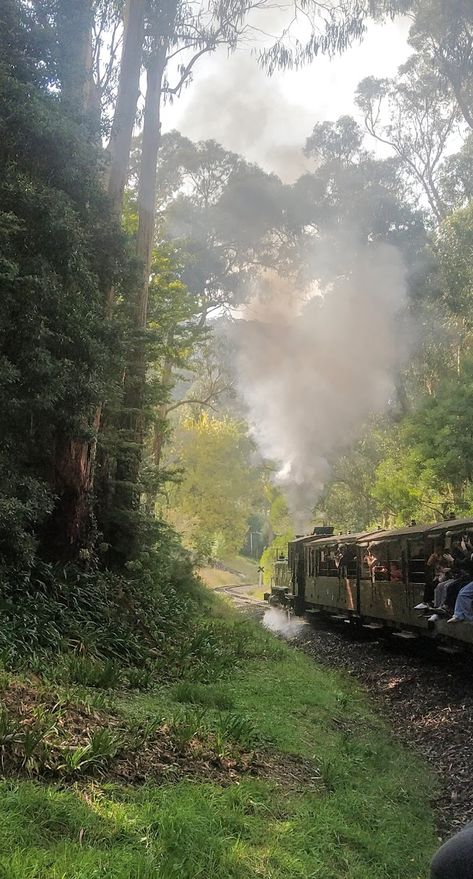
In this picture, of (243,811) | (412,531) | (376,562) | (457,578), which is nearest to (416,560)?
(412,531)

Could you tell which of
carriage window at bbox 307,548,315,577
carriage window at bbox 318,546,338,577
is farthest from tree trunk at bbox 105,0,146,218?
carriage window at bbox 307,548,315,577

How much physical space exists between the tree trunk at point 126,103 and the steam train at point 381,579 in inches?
321

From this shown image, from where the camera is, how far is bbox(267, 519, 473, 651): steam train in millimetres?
10391

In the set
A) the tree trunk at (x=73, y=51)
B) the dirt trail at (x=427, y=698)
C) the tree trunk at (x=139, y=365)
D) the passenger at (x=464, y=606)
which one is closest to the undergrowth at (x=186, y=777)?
the dirt trail at (x=427, y=698)

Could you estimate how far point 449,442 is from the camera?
21.2 metres

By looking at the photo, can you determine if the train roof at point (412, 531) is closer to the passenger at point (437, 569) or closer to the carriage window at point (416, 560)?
the carriage window at point (416, 560)

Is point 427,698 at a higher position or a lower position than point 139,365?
lower

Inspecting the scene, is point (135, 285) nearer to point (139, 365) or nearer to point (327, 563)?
point (139, 365)

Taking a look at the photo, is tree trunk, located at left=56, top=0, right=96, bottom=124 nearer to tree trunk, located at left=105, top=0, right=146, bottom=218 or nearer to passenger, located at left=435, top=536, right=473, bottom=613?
tree trunk, located at left=105, top=0, right=146, bottom=218

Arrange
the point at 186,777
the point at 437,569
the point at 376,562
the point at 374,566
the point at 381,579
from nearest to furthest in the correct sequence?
the point at 186,777 → the point at 437,569 → the point at 381,579 → the point at 376,562 → the point at 374,566

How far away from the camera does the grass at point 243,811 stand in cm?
327

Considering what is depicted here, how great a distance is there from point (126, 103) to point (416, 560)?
10594mm

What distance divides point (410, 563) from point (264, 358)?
21.9 m

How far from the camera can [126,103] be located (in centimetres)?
1349
